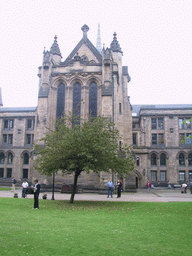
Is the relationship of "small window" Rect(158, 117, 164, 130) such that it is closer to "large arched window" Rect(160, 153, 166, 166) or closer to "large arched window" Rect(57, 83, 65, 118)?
"large arched window" Rect(160, 153, 166, 166)

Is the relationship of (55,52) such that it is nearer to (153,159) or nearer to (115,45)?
(115,45)

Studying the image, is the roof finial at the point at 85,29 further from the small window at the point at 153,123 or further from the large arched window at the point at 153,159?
the large arched window at the point at 153,159

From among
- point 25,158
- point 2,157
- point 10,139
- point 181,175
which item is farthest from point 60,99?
point 181,175

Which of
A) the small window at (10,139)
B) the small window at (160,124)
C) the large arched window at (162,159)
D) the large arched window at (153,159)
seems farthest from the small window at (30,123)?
the large arched window at (162,159)

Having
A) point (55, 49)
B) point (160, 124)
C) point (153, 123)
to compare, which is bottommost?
point (160, 124)

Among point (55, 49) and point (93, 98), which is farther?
point (55, 49)

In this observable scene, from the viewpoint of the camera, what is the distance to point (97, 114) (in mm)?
31812

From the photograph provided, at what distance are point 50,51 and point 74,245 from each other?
3220cm

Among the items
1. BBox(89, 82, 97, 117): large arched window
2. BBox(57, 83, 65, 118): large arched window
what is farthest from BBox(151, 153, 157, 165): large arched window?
BBox(57, 83, 65, 118): large arched window

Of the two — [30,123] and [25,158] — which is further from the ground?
[30,123]

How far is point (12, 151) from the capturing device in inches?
1987

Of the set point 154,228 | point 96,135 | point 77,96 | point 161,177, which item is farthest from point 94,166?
point 161,177

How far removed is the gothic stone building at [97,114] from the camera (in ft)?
102

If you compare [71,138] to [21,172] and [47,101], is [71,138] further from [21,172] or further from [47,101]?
[21,172]
